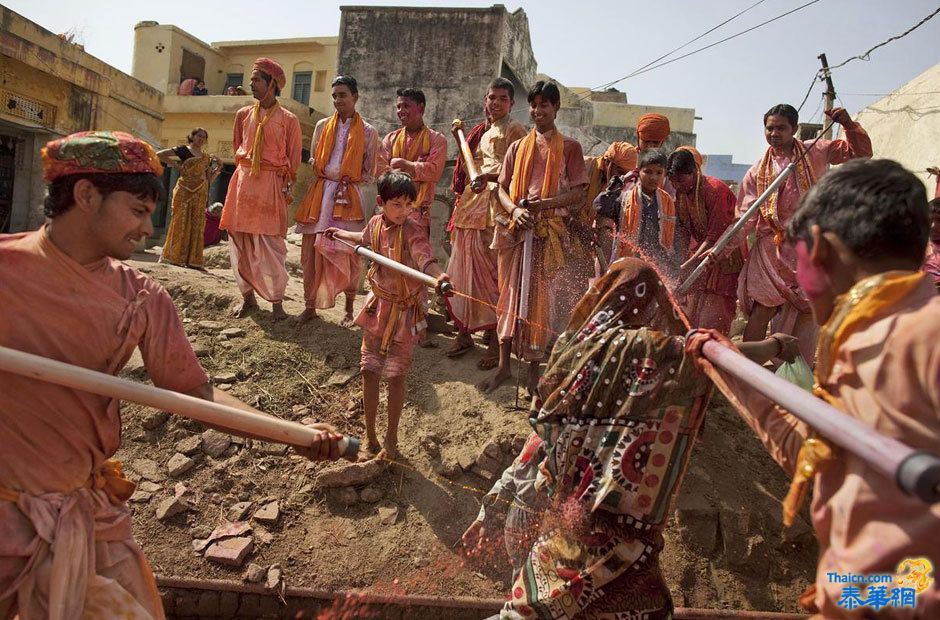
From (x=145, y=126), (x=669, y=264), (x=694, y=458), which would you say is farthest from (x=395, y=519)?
(x=145, y=126)

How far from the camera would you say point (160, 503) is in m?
5.30

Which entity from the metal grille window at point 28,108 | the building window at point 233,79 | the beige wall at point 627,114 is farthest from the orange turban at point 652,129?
the building window at point 233,79

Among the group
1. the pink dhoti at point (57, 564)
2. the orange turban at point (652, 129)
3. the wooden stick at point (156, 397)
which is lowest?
the pink dhoti at point (57, 564)

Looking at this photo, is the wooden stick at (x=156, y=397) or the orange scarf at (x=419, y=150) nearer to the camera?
the wooden stick at (x=156, y=397)

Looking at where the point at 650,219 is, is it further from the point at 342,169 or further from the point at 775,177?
the point at 342,169

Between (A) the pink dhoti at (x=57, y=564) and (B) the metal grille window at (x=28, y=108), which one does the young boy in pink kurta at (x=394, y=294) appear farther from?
(B) the metal grille window at (x=28, y=108)

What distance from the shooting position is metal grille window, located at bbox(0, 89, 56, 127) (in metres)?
13.2

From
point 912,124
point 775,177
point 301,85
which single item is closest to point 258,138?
point 775,177

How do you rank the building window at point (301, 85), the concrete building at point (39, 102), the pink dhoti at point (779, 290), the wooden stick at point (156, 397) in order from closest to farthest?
the wooden stick at point (156, 397) → the pink dhoti at point (779, 290) → the concrete building at point (39, 102) → the building window at point (301, 85)

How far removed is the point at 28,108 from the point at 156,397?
1421cm

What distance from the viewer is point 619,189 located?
6.16m

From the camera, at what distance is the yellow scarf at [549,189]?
6090mm

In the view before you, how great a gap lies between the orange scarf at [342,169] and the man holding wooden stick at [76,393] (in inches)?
194

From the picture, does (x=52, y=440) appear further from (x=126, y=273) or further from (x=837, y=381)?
(x=837, y=381)
